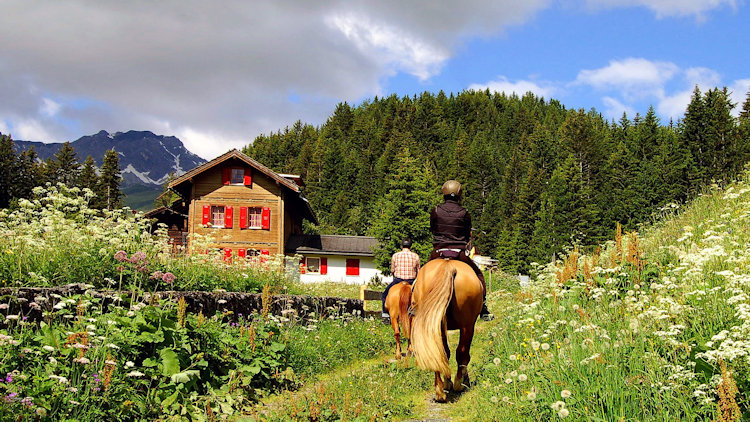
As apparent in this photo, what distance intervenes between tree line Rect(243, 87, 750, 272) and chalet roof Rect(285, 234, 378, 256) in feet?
7.90

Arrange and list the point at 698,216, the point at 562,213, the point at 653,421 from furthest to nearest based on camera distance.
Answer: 1. the point at 562,213
2. the point at 698,216
3. the point at 653,421

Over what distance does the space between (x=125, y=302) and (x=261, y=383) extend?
2020 millimetres

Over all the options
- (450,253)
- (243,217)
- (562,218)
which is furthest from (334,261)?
(450,253)

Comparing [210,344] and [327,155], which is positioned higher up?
[327,155]

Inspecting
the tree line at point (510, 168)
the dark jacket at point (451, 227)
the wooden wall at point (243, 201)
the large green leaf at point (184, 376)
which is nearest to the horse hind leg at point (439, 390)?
the dark jacket at point (451, 227)

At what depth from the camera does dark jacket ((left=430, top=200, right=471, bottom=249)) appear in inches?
285

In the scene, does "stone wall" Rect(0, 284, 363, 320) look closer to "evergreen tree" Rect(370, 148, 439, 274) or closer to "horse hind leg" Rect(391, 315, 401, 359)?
"horse hind leg" Rect(391, 315, 401, 359)

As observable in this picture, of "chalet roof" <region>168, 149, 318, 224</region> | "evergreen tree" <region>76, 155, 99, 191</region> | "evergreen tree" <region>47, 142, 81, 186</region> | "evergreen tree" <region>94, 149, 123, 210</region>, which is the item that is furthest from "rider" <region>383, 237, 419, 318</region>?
"evergreen tree" <region>47, 142, 81, 186</region>

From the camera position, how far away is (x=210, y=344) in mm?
6430

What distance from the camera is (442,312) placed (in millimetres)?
6332

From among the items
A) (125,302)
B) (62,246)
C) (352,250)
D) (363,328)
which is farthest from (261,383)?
(352,250)

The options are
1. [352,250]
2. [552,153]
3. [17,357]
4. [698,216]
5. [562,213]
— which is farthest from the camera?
[552,153]

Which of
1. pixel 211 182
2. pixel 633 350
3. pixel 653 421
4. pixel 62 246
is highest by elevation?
pixel 211 182

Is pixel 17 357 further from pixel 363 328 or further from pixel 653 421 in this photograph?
pixel 363 328
